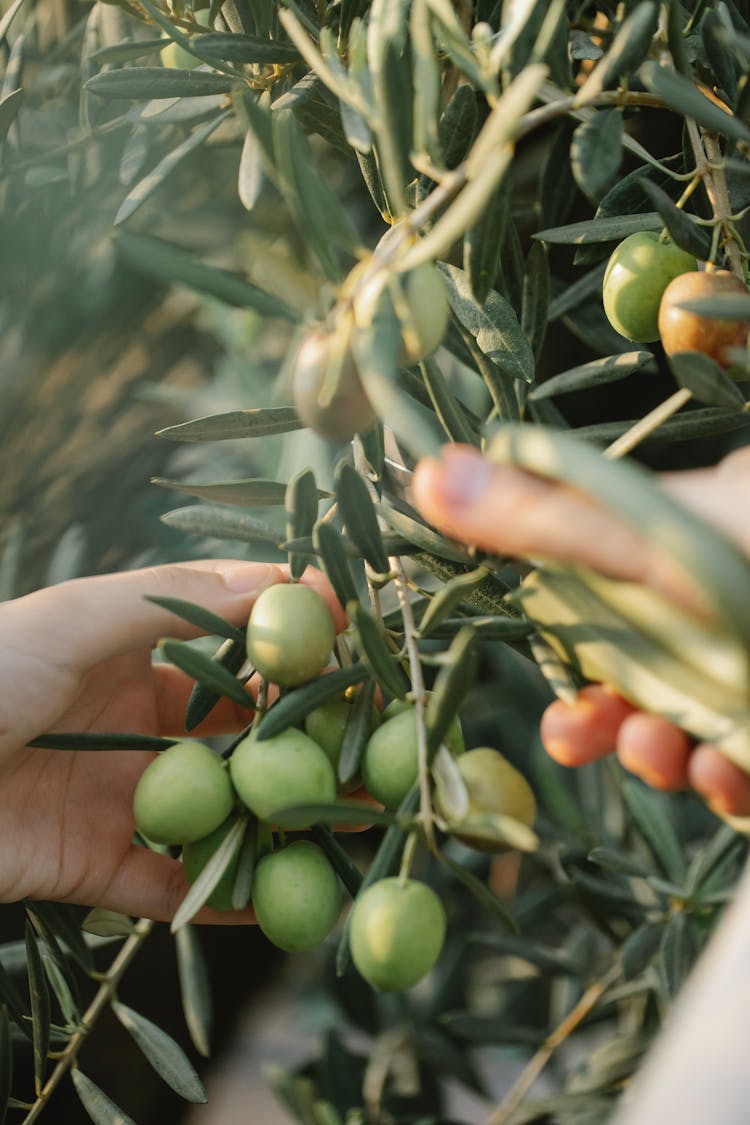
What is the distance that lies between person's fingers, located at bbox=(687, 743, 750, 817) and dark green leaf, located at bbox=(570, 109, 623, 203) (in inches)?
13.2

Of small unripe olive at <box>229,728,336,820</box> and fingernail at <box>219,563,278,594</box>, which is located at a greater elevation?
fingernail at <box>219,563,278,594</box>

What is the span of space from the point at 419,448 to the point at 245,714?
70 centimetres

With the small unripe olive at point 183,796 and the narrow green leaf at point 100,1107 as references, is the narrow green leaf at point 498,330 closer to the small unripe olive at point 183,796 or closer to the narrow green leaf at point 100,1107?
the small unripe olive at point 183,796

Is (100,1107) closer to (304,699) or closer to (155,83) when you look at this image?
(304,699)

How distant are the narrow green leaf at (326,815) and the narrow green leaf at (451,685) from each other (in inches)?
2.2

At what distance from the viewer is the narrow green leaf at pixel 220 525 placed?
741 mm

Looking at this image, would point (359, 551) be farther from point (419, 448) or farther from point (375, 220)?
point (375, 220)

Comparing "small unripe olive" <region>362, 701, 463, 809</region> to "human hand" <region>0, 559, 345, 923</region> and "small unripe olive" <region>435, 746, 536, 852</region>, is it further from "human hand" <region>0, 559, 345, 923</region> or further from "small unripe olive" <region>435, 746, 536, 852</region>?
"human hand" <region>0, 559, 345, 923</region>

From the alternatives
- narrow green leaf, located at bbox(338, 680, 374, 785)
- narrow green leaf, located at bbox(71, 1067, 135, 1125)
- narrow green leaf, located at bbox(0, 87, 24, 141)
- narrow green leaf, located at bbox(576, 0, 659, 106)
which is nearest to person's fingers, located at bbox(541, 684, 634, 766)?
narrow green leaf, located at bbox(338, 680, 374, 785)

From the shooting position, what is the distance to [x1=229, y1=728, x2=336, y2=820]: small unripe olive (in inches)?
25.4

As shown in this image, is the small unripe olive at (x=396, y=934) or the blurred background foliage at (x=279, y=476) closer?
the small unripe olive at (x=396, y=934)

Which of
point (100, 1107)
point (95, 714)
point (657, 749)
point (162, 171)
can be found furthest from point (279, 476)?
point (657, 749)

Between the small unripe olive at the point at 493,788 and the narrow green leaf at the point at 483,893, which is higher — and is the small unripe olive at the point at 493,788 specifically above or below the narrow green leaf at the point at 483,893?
above

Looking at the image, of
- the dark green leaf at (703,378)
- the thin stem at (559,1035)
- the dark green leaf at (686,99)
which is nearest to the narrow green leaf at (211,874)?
the dark green leaf at (703,378)
